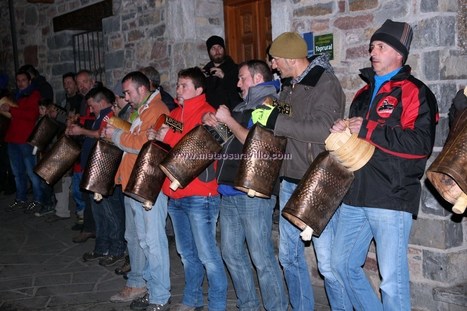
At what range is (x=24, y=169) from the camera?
8188mm

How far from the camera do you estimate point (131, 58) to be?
294 inches

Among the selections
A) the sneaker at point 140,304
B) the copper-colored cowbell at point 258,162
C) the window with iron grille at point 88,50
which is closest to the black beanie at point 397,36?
the copper-colored cowbell at point 258,162

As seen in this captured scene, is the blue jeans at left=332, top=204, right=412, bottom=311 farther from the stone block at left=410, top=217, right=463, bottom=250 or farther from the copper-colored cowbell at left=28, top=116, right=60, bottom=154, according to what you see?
the copper-colored cowbell at left=28, top=116, right=60, bottom=154

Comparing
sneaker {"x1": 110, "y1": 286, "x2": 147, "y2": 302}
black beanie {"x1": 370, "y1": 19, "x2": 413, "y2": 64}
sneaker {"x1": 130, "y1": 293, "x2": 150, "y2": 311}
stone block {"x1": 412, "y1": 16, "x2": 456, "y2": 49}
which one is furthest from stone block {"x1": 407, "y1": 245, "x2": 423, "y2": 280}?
sneaker {"x1": 110, "y1": 286, "x2": 147, "y2": 302}

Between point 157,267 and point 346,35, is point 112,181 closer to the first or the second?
point 157,267

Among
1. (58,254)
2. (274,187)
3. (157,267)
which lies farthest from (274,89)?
(58,254)

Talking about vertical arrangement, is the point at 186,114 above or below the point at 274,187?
above

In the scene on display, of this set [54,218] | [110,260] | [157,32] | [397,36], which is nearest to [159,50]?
[157,32]

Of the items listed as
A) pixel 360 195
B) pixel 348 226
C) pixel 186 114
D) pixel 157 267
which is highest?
pixel 186 114

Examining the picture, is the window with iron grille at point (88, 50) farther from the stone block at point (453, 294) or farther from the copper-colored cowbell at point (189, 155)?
the stone block at point (453, 294)

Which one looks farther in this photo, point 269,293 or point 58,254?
point 58,254

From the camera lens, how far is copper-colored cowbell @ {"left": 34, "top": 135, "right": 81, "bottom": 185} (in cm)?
543

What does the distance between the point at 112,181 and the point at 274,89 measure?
174 cm

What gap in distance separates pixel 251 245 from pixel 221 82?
2.47 meters
